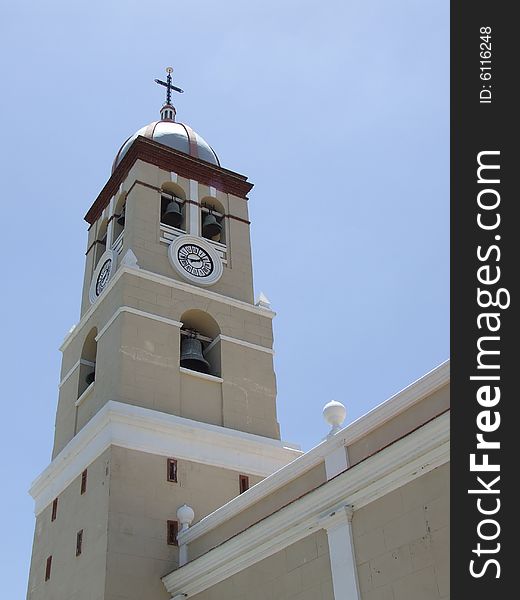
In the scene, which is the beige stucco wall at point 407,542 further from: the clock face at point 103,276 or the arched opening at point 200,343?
the clock face at point 103,276

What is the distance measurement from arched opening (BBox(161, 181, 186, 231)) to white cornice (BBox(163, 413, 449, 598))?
1152 centimetres

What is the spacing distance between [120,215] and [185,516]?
1133 cm

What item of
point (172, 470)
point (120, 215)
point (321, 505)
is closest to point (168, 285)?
point (120, 215)

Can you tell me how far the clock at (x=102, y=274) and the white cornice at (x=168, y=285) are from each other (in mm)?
676

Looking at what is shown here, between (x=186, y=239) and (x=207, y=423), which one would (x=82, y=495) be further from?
(x=186, y=239)

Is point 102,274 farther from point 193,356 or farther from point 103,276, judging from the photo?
point 193,356

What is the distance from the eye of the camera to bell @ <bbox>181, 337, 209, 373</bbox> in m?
23.1

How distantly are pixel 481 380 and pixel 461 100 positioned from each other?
3.18 metres

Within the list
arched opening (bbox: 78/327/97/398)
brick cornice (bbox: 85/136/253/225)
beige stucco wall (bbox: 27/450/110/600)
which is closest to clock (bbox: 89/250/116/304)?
arched opening (bbox: 78/327/97/398)

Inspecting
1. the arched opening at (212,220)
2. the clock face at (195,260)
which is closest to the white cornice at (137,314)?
the clock face at (195,260)

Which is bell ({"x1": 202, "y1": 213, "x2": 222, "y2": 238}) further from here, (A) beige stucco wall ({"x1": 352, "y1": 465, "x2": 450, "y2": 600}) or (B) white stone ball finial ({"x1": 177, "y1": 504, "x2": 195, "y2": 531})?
(A) beige stucco wall ({"x1": 352, "y1": 465, "x2": 450, "y2": 600})

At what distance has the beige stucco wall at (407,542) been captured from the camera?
1251 cm

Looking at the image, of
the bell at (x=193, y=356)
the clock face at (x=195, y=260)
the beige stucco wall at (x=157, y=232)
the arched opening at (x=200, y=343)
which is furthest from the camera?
the clock face at (x=195, y=260)

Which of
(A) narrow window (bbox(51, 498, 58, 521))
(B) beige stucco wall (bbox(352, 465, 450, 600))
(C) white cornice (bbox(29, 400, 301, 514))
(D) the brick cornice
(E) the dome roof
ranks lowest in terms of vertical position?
(B) beige stucco wall (bbox(352, 465, 450, 600))
